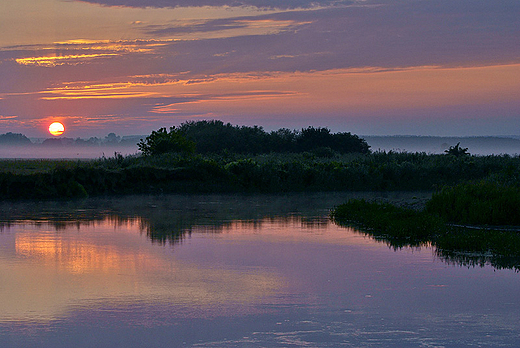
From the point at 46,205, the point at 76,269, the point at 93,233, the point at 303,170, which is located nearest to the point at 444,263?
the point at 76,269

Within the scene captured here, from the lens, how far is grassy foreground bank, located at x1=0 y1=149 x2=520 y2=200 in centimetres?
2475

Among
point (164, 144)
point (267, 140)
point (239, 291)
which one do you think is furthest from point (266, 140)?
point (239, 291)

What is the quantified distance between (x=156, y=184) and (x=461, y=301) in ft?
66.7

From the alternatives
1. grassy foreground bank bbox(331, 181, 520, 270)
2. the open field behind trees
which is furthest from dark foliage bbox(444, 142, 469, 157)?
grassy foreground bank bbox(331, 181, 520, 270)

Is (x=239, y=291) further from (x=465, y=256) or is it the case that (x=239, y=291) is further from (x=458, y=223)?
(x=458, y=223)

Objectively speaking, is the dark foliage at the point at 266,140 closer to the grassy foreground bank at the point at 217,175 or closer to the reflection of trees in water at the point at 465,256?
the grassy foreground bank at the point at 217,175

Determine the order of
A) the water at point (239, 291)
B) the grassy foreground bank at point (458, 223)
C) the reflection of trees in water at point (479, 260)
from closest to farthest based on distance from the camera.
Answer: the water at point (239, 291)
the reflection of trees in water at point (479, 260)
the grassy foreground bank at point (458, 223)

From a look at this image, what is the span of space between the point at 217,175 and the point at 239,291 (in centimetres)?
1938

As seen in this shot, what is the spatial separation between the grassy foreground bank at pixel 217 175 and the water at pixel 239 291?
8829 millimetres

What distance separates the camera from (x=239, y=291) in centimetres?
905

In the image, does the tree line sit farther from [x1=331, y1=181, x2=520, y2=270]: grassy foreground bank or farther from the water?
the water

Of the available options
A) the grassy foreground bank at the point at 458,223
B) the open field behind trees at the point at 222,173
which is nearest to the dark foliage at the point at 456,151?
the open field behind trees at the point at 222,173

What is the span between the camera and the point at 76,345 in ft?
21.7

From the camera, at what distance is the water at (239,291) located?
6.96 m
